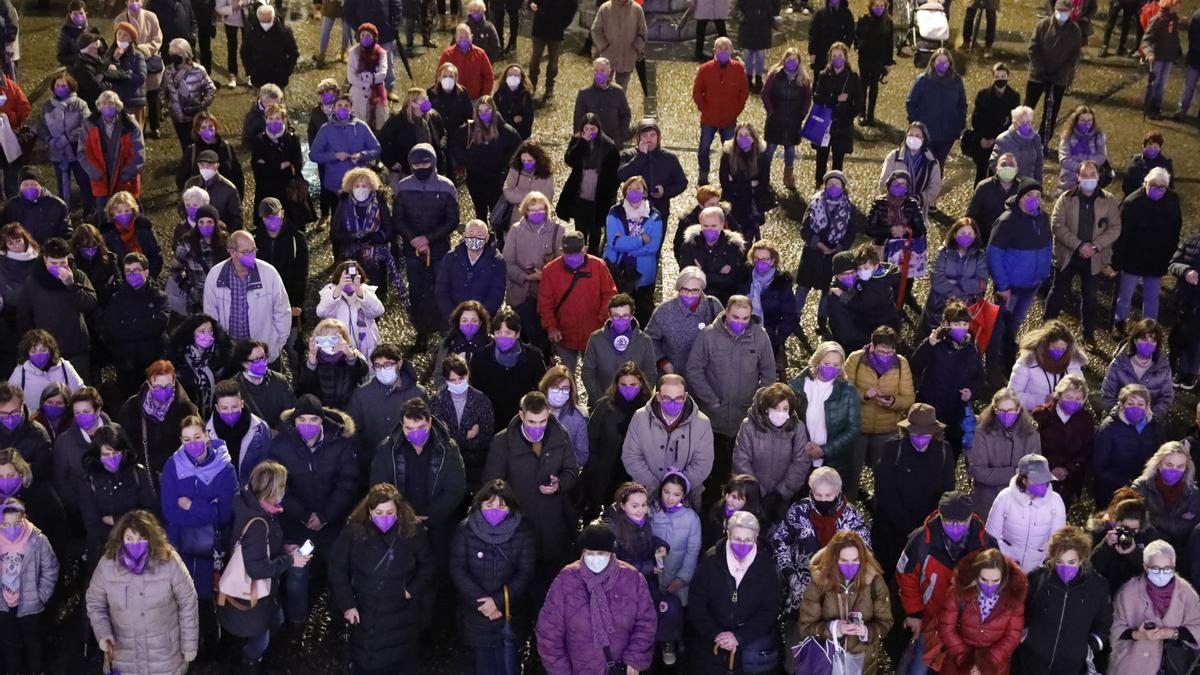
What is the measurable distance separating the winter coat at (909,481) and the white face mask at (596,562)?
233 centimetres

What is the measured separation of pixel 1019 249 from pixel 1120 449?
9.92 ft

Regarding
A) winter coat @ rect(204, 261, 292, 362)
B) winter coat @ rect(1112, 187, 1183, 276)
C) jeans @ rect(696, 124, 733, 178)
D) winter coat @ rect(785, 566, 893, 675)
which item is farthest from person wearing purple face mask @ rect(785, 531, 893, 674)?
jeans @ rect(696, 124, 733, 178)

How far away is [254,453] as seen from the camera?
9844 millimetres

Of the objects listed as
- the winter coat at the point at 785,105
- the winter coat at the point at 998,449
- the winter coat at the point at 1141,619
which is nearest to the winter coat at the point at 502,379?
the winter coat at the point at 998,449

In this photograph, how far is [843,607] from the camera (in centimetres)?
883

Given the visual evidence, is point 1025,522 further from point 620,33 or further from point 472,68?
point 620,33

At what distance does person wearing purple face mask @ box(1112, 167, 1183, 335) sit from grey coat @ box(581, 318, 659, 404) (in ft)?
17.3

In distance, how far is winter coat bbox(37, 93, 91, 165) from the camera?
14.6 m

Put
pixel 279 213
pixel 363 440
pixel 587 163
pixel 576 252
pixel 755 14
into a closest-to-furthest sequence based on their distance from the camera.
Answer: pixel 363 440, pixel 576 252, pixel 279 213, pixel 587 163, pixel 755 14

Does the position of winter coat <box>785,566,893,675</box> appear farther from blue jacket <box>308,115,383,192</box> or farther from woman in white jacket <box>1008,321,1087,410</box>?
blue jacket <box>308,115,383,192</box>

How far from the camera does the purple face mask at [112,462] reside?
935 cm

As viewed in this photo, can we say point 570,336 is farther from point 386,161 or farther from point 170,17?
point 170,17

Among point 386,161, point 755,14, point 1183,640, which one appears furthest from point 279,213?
point 755,14

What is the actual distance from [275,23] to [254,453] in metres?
9.03
